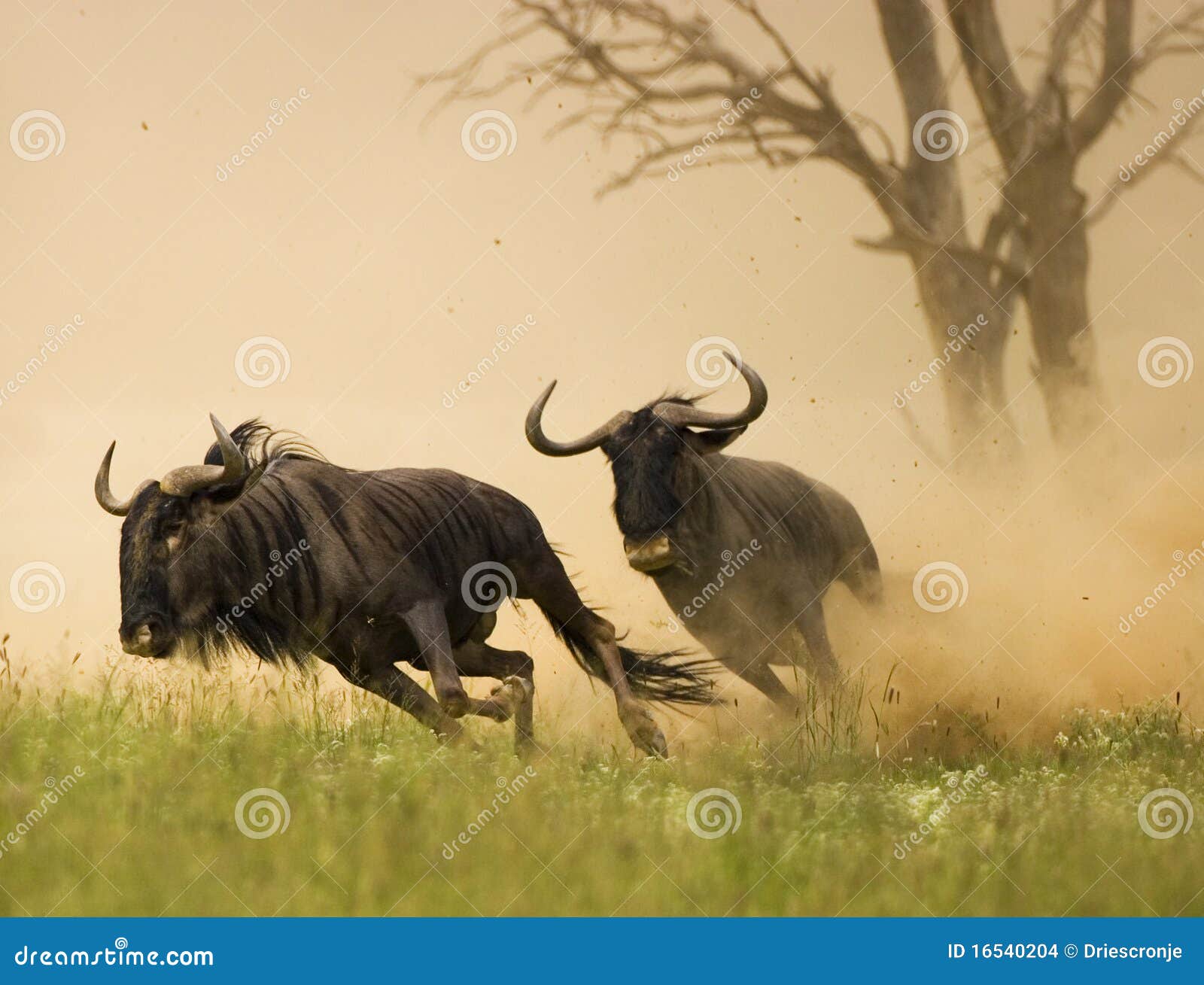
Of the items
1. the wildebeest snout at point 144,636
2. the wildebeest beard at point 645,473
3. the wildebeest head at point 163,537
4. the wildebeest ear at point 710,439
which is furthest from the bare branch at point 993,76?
the wildebeest snout at point 144,636

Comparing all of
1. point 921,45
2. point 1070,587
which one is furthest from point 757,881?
point 921,45

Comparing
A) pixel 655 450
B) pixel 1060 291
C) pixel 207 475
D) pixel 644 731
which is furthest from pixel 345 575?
pixel 1060 291

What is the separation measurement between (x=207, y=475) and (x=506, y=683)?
2038mm

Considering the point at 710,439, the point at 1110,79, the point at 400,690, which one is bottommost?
the point at 400,690

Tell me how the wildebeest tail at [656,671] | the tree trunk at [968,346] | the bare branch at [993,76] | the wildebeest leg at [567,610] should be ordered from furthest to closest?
the bare branch at [993,76]
the tree trunk at [968,346]
the wildebeest tail at [656,671]
the wildebeest leg at [567,610]

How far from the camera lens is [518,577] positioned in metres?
9.98

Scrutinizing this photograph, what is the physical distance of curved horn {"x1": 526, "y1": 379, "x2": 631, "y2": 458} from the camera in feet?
34.6

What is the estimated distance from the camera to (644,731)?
30.8ft

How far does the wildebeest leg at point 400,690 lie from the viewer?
9297 millimetres

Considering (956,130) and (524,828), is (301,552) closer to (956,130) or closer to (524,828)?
(524,828)

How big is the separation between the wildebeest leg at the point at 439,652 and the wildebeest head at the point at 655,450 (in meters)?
1.53

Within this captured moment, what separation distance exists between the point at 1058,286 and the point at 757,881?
31.1 feet

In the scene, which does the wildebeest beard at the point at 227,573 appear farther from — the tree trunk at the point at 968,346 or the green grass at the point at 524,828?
the tree trunk at the point at 968,346

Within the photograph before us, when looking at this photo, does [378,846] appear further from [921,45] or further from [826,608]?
[921,45]
